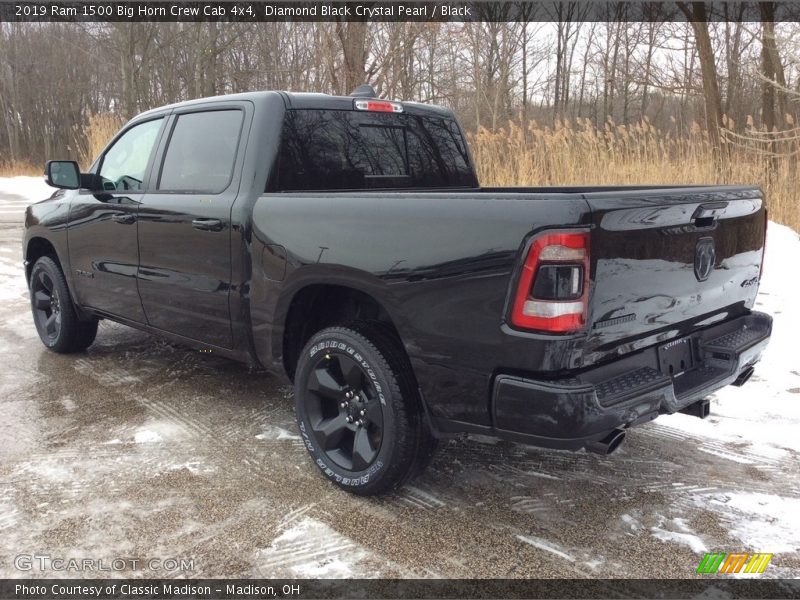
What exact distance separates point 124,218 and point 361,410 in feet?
7.50

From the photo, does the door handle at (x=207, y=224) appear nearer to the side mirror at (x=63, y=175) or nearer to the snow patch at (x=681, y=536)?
the side mirror at (x=63, y=175)

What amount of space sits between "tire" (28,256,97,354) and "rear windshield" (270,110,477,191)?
2.62 m

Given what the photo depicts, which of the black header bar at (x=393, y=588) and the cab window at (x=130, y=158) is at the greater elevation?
the cab window at (x=130, y=158)

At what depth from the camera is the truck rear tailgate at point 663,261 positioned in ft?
7.53

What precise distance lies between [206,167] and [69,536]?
2054 mm

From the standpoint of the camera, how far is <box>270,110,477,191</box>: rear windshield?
3.46 metres

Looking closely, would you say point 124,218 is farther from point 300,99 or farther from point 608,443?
point 608,443

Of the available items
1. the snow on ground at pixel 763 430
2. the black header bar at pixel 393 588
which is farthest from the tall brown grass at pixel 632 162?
the black header bar at pixel 393 588

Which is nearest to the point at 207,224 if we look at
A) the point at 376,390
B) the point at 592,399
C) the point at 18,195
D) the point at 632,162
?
the point at 376,390

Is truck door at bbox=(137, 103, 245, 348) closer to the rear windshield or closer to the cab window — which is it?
the cab window

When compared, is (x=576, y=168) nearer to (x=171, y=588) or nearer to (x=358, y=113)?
(x=358, y=113)

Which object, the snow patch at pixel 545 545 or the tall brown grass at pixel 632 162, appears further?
the tall brown grass at pixel 632 162

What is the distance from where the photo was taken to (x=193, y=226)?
3.63 m

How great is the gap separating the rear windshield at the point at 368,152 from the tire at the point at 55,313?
2.62 meters
